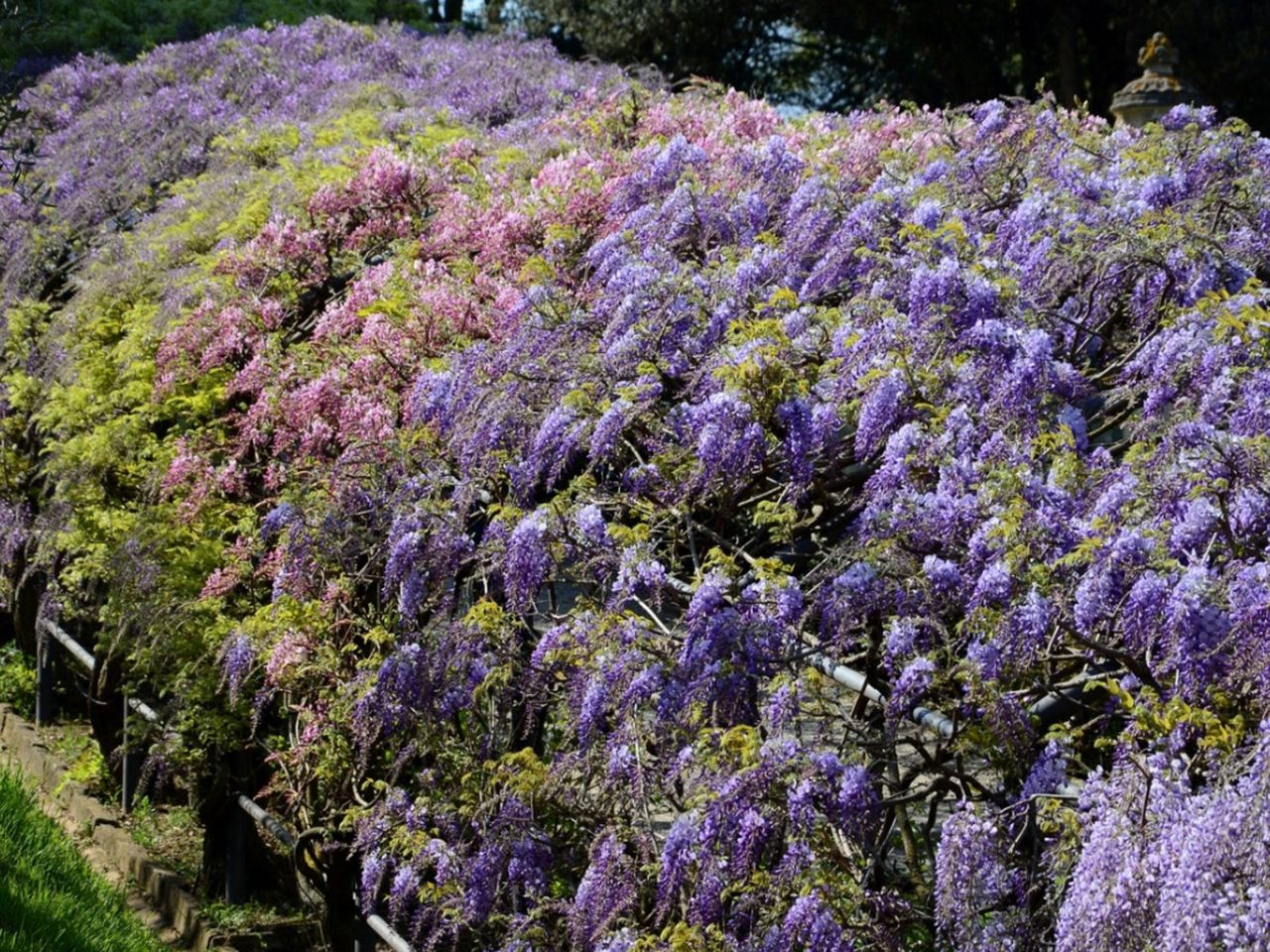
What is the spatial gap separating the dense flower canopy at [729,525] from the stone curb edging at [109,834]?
54cm

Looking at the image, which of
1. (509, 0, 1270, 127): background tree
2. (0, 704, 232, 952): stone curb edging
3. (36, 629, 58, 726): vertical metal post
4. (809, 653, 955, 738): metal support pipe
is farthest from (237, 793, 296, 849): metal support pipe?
(509, 0, 1270, 127): background tree

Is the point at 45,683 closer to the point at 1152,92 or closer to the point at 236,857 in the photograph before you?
the point at 236,857

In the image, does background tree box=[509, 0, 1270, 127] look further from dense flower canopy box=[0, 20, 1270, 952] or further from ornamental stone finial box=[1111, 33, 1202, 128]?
dense flower canopy box=[0, 20, 1270, 952]

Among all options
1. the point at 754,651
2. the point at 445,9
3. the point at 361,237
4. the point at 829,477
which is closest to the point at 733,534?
the point at 829,477

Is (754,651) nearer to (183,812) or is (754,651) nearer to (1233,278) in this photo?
(1233,278)

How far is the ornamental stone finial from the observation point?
11.0 m

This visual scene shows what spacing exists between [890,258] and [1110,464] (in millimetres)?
1029

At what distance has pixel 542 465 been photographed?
4.48m

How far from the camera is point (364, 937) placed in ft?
16.8

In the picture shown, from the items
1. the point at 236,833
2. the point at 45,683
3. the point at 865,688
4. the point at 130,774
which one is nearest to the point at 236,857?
the point at 236,833

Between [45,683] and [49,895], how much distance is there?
2.70 m

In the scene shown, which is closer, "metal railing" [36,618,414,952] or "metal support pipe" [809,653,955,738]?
"metal support pipe" [809,653,955,738]

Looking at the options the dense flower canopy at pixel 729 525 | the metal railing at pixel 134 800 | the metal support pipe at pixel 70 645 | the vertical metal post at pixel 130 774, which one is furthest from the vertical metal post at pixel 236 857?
the metal support pipe at pixel 70 645

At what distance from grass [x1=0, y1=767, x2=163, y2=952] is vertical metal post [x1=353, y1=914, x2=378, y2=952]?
29.4 inches
